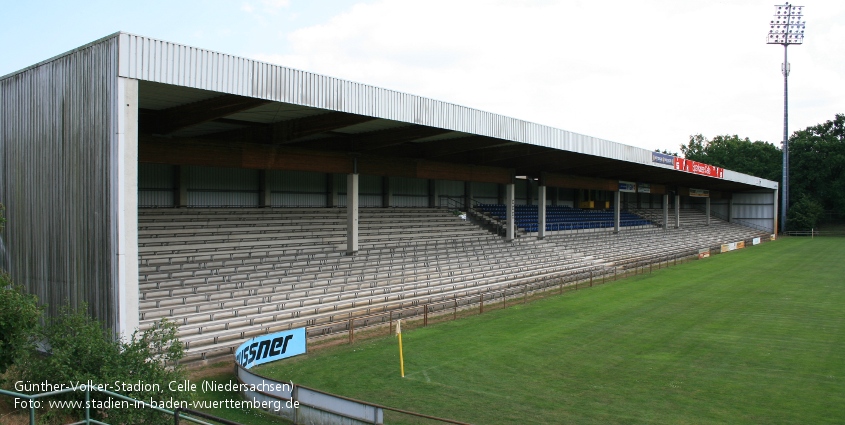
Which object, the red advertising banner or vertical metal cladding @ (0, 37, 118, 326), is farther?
the red advertising banner

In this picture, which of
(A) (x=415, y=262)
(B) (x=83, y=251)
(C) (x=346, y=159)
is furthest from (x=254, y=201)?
(B) (x=83, y=251)

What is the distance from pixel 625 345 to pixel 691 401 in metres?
5.04

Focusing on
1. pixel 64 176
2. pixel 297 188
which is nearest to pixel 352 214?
Result: pixel 297 188

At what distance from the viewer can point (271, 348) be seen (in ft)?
47.9

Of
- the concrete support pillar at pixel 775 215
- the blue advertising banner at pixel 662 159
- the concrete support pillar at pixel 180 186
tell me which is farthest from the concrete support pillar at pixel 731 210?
Result: the concrete support pillar at pixel 180 186

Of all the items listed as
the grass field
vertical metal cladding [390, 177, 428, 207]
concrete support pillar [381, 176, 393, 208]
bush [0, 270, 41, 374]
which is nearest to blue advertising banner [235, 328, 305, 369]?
the grass field

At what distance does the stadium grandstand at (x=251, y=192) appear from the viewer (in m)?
12.7

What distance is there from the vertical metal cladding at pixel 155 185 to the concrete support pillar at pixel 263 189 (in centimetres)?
414

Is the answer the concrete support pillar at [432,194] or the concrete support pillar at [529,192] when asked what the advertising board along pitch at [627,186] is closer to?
the concrete support pillar at [529,192]

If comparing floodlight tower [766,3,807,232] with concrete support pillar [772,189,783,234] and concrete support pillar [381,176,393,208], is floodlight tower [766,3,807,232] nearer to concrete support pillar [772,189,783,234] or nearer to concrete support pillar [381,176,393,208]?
Answer: concrete support pillar [772,189,783,234]

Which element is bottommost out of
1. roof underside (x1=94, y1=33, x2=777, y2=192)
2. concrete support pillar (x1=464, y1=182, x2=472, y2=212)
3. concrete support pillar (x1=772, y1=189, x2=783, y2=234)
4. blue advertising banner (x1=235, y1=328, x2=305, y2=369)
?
blue advertising banner (x1=235, y1=328, x2=305, y2=369)

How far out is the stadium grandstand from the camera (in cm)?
1274

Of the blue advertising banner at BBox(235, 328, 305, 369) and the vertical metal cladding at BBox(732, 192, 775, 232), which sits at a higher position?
the vertical metal cladding at BBox(732, 192, 775, 232)

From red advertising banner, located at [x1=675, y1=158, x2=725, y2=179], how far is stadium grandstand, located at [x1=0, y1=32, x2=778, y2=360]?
0.45 meters
